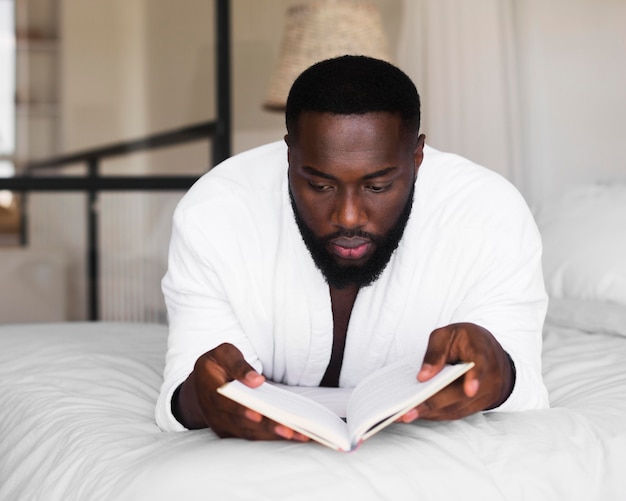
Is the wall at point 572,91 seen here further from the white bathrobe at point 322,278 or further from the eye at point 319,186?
the eye at point 319,186

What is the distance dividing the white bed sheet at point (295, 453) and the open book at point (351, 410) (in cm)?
3

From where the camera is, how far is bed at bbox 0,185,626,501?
3.29ft

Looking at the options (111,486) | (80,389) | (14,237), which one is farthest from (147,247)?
(111,486)

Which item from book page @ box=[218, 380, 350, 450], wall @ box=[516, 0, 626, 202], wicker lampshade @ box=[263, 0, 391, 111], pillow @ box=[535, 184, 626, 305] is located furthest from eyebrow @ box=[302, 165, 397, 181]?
wicker lampshade @ box=[263, 0, 391, 111]

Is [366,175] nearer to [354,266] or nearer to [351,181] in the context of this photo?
[351,181]

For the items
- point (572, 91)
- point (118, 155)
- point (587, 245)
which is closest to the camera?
point (587, 245)

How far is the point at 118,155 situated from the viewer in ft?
11.7

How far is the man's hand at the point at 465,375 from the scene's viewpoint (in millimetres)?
1108

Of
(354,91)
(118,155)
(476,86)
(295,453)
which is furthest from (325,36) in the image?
(295,453)

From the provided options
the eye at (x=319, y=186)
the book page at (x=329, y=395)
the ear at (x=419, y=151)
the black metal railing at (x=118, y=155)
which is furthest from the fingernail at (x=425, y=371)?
the black metal railing at (x=118, y=155)

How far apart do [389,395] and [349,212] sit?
327 mm

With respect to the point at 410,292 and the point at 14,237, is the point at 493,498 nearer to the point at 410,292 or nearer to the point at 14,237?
the point at 410,292

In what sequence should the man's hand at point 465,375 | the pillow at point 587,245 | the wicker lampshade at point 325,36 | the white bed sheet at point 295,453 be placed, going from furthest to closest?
the wicker lampshade at point 325,36
the pillow at point 587,245
the man's hand at point 465,375
the white bed sheet at point 295,453

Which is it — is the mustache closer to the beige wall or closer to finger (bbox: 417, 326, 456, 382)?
finger (bbox: 417, 326, 456, 382)
